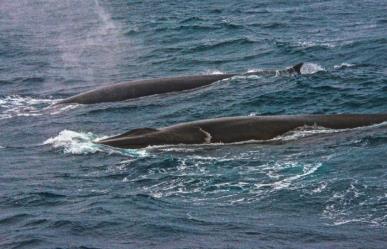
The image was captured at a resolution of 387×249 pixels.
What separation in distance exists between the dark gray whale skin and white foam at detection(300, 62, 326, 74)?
12711mm

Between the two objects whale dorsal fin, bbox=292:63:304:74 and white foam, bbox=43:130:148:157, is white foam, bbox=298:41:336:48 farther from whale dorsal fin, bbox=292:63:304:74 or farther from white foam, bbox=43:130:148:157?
white foam, bbox=43:130:148:157

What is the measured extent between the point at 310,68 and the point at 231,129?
1600 cm

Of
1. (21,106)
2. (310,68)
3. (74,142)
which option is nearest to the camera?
(74,142)

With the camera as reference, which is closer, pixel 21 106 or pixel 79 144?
pixel 79 144

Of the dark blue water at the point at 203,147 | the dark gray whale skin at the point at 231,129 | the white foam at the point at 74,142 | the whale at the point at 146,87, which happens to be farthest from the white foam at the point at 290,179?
the whale at the point at 146,87

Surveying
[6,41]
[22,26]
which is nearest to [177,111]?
[6,41]

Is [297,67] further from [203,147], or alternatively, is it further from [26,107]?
[203,147]

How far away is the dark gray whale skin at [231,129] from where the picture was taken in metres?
32.0

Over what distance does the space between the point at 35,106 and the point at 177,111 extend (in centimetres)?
905

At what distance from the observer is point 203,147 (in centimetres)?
3134

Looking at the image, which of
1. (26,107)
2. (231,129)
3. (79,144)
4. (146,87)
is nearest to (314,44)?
(146,87)

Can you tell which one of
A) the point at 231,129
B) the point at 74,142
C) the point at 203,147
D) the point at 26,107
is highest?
the point at 231,129

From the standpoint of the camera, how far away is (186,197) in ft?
84.8

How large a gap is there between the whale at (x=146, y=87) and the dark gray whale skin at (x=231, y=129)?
35.7 feet
